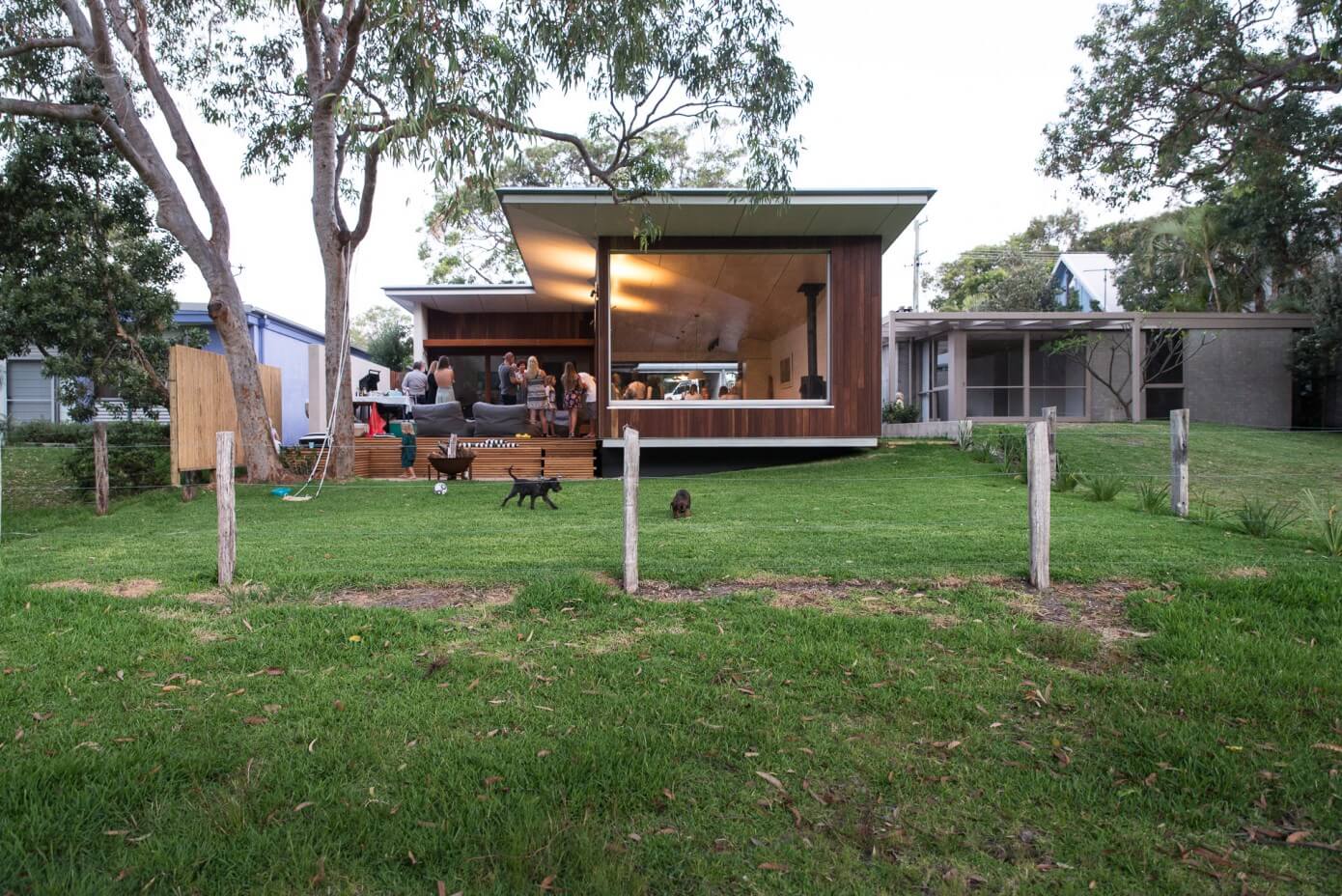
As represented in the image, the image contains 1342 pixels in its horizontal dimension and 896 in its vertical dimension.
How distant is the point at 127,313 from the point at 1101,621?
45.8 feet

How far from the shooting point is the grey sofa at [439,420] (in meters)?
14.5

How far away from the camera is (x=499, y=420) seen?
586 inches

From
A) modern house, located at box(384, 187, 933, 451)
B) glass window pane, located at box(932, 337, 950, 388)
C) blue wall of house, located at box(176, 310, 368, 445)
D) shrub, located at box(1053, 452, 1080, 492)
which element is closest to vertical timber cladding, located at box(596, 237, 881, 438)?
modern house, located at box(384, 187, 933, 451)

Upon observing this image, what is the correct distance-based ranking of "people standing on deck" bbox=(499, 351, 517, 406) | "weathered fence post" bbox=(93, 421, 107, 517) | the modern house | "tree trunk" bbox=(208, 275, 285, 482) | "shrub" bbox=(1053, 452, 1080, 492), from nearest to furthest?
"weathered fence post" bbox=(93, 421, 107, 517)
"shrub" bbox=(1053, 452, 1080, 492)
"tree trunk" bbox=(208, 275, 285, 482)
the modern house
"people standing on deck" bbox=(499, 351, 517, 406)

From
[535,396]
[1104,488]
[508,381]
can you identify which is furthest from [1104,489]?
[508,381]

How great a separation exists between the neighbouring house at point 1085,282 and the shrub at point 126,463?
25.4 m

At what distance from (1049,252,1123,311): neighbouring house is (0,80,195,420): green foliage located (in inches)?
990

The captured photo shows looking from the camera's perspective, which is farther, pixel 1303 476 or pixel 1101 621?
pixel 1303 476

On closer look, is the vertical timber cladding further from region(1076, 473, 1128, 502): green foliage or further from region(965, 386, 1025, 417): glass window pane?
region(965, 386, 1025, 417): glass window pane

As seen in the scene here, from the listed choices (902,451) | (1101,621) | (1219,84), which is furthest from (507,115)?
(1219,84)

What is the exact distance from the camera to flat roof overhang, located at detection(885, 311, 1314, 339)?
62.7ft

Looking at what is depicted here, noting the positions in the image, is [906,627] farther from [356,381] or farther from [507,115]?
[356,381]

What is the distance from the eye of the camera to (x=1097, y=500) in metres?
8.75

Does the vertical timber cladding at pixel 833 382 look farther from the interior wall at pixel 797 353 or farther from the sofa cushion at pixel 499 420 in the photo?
the sofa cushion at pixel 499 420
